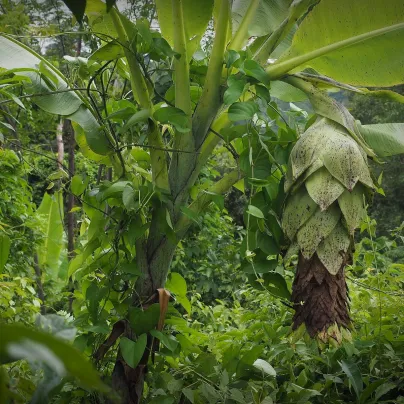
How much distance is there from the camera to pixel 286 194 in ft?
3.02

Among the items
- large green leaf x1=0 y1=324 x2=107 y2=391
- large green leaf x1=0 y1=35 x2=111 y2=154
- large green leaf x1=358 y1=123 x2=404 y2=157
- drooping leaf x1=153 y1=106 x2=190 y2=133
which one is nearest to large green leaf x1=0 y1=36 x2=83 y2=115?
large green leaf x1=0 y1=35 x2=111 y2=154

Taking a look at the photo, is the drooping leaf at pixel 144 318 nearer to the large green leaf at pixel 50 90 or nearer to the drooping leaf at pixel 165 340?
the drooping leaf at pixel 165 340

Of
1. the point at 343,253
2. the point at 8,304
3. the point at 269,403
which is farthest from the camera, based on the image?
the point at 8,304

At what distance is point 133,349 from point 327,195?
1.32 ft

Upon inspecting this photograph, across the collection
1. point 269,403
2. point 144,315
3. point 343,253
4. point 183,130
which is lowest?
point 269,403

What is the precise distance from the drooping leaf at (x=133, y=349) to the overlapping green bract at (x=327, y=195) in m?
0.30

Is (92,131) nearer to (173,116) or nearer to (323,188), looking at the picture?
Result: (173,116)

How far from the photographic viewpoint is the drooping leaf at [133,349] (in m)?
0.90

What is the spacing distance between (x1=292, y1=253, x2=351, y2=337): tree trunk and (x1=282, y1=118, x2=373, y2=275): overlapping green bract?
0.07 ft

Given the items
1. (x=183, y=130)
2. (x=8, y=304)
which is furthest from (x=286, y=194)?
(x=8, y=304)

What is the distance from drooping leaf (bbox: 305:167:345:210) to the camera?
2.72ft

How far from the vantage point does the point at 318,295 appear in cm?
85

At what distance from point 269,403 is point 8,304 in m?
0.85

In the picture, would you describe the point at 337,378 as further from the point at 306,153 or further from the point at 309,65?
the point at 309,65
